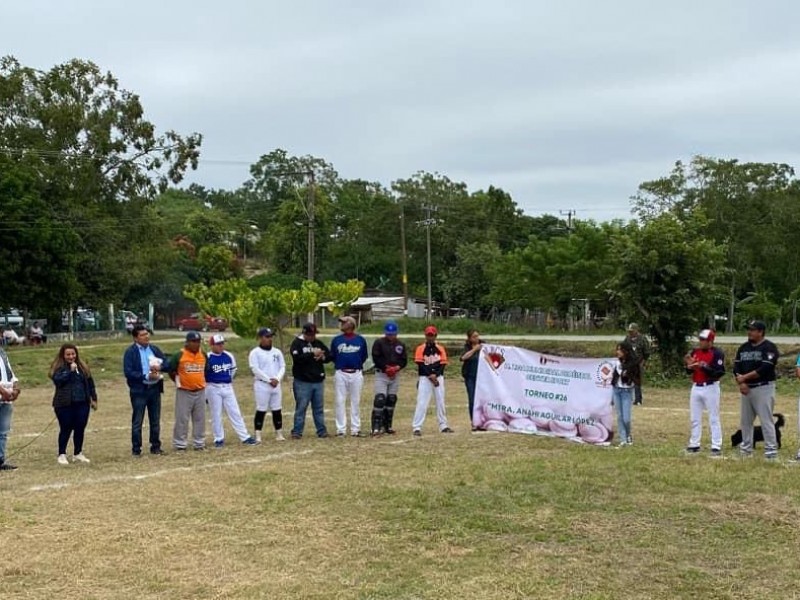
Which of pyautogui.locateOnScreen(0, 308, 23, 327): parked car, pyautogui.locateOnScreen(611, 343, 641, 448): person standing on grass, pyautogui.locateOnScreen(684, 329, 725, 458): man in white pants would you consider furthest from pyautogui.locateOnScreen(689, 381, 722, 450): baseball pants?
pyautogui.locateOnScreen(0, 308, 23, 327): parked car

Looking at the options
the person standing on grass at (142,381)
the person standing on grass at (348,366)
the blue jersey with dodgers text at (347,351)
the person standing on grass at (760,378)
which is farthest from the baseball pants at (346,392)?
the person standing on grass at (760,378)

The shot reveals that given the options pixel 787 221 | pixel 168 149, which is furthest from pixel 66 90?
pixel 787 221

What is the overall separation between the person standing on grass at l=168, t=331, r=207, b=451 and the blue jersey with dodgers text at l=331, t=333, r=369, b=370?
6.85 ft

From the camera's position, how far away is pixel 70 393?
11.4 m

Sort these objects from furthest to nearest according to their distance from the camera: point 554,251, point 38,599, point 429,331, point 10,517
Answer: point 554,251 → point 429,331 → point 10,517 → point 38,599

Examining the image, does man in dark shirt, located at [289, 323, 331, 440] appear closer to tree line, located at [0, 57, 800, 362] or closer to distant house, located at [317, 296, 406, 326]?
tree line, located at [0, 57, 800, 362]

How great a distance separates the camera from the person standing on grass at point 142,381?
12.2m

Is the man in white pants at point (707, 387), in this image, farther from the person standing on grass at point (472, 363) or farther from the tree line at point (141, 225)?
the tree line at point (141, 225)

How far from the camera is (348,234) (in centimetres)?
8025

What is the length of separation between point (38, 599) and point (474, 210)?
67.2 m

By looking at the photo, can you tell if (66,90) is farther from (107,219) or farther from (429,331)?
(429,331)

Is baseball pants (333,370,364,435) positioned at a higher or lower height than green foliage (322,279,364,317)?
lower

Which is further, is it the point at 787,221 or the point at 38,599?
the point at 787,221

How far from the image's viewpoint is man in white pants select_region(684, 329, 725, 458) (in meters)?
11.1
